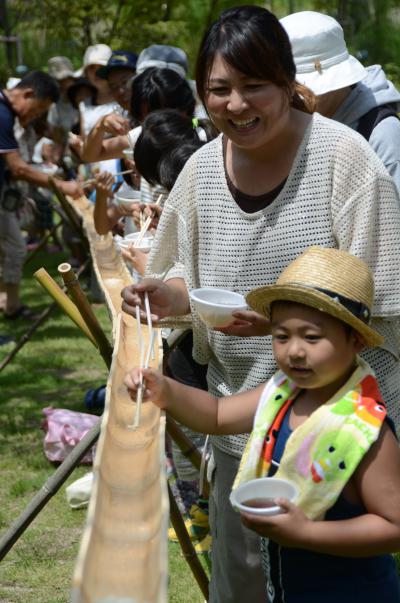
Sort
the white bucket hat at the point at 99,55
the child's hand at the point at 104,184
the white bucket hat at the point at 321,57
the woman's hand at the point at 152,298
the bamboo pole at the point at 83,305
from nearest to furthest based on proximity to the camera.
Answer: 1. the woman's hand at the point at 152,298
2. the bamboo pole at the point at 83,305
3. the white bucket hat at the point at 321,57
4. the child's hand at the point at 104,184
5. the white bucket hat at the point at 99,55

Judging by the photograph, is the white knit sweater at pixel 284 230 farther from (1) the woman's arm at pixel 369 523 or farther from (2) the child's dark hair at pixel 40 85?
(2) the child's dark hair at pixel 40 85

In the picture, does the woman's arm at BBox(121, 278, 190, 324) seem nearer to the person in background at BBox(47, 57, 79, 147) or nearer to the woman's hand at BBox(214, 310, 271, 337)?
the woman's hand at BBox(214, 310, 271, 337)

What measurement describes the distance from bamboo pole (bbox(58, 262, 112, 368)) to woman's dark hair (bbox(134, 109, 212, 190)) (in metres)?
1.11

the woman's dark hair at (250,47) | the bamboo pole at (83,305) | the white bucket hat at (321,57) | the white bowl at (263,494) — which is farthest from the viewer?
the white bucket hat at (321,57)

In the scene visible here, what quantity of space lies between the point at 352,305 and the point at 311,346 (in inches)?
5.0

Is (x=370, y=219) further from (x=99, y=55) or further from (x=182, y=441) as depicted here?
(x=99, y=55)

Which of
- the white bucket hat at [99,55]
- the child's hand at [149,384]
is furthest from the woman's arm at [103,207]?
the white bucket hat at [99,55]

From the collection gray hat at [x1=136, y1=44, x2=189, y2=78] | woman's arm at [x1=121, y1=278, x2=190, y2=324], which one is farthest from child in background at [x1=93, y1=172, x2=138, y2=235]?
woman's arm at [x1=121, y1=278, x2=190, y2=324]

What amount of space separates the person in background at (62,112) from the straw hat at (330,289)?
10567 mm

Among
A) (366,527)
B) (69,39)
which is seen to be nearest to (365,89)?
(366,527)

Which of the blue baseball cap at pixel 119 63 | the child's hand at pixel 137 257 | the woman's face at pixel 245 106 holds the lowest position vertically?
the blue baseball cap at pixel 119 63

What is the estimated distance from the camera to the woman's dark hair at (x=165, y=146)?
463 centimetres

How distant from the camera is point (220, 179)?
118 inches

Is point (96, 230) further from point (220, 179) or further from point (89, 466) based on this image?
point (220, 179)
